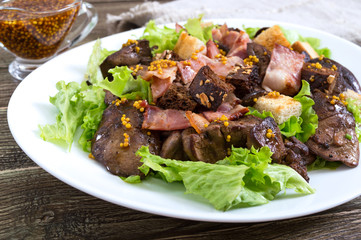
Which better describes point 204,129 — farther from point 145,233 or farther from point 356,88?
point 356,88

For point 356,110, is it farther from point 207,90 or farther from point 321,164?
→ point 207,90

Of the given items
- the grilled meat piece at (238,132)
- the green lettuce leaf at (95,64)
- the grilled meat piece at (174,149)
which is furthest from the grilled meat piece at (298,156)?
the green lettuce leaf at (95,64)

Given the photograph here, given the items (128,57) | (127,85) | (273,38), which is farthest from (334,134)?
(128,57)

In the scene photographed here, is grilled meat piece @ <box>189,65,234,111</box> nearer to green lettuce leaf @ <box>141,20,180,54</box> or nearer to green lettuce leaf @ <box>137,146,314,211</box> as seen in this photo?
green lettuce leaf @ <box>137,146,314,211</box>

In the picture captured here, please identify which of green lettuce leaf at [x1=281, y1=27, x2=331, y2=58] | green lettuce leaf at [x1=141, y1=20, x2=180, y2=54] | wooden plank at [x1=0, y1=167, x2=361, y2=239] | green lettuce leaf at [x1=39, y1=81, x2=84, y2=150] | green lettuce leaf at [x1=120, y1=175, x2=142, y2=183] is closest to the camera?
wooden plank at [x1=0, y1=167, x2=361, y2=239]

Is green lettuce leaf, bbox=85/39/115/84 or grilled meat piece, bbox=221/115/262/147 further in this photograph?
green lettuce leaf, bbox=85/39/115/84

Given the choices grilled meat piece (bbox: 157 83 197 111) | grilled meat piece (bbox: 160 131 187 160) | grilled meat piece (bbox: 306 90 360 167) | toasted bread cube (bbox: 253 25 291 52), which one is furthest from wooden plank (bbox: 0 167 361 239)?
toasted bread cube (bbox: 253 25 291 52)

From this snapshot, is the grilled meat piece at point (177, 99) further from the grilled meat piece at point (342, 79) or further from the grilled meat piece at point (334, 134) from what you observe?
the grilled meat piece at point (342, 79)
